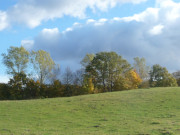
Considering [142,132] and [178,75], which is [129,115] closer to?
[142,132]

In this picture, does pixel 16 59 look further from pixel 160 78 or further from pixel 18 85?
pixel 160 78

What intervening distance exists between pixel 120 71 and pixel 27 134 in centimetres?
5081

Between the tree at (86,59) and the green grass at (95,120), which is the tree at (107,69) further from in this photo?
the green grass at (95,120)

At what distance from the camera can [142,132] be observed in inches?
434

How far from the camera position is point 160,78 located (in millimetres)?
69062

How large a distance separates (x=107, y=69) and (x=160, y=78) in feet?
72.7

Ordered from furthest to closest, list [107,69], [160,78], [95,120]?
[160,78] < [107,69] < [95,120]

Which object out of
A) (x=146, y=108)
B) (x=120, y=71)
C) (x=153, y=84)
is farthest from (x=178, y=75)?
(x=146, y=108)

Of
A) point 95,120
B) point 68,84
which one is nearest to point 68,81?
point 68,84

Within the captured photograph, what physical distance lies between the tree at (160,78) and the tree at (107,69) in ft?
46.5

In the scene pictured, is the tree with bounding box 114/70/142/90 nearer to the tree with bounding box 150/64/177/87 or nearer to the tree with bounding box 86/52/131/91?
the tree with bounding box 86/52/131/91

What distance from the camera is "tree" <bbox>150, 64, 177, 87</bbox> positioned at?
6531cm

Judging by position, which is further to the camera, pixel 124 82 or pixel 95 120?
pixel 124 82

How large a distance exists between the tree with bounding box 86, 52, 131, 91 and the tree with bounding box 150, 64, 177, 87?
14.2 meters
